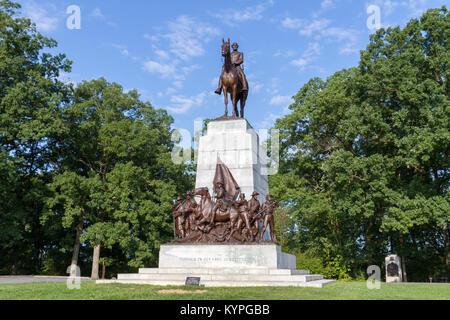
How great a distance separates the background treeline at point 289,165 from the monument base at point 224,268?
12.1 meters

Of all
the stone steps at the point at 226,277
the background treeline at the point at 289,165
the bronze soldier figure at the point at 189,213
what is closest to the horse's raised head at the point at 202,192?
the bronze soldier figure at the point at 189,213

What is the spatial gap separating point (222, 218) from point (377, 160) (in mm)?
13525

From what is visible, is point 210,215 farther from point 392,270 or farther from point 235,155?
point 392,270

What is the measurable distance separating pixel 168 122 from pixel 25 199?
11.9m

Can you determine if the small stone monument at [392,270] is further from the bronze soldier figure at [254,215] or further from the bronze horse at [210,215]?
the bronze horse at [210,215]

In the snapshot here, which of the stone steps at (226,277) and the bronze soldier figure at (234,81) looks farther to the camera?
the bronze soldier figure at (234,81)

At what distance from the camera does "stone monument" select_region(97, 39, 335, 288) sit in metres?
12.3

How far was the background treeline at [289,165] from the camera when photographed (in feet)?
76.8

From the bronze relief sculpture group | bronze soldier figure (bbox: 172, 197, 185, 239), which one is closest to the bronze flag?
the bronze relief sculpture group

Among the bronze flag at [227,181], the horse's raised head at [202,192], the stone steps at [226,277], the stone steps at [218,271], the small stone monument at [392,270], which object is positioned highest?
the bronze flag at [227,181]

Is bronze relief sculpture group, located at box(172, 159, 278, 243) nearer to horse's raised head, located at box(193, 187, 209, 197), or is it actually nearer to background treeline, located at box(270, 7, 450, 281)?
horse's raised head, located at box(193, 187, 209, 197)

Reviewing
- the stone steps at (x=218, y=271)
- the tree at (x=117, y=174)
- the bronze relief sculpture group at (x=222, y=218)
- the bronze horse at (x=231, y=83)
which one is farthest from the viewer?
the tree at (x=117, y=174)

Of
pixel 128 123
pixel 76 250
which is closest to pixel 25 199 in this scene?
pixel 76 250
